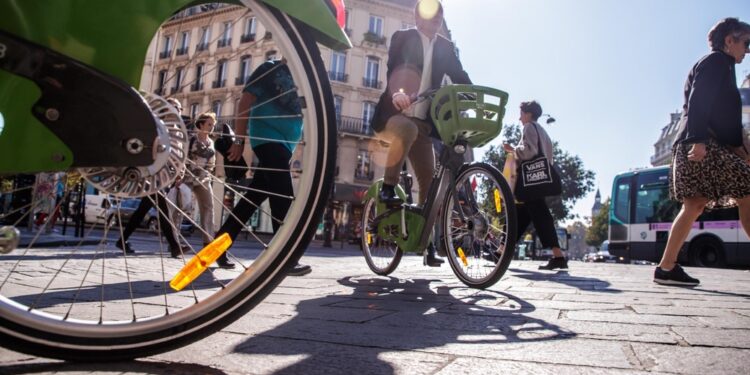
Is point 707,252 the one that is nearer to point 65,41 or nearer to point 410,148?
point 410,148

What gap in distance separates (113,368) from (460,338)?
3.52 ft

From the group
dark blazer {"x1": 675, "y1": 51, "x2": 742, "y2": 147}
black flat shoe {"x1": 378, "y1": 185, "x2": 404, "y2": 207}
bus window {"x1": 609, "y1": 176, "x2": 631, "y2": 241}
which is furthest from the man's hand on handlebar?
bus window {"x1": 609, "y1": 176, "x2": 631, "y2": 241}

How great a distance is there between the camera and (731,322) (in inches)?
87.0

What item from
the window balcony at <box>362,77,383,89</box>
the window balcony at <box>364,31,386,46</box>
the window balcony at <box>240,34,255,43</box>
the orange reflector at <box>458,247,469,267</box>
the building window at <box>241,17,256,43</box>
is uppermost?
the window balcony at <box>364,31,386,46</box>

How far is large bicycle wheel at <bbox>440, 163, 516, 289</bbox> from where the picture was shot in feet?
10.3

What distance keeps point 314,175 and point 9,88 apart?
0.77m

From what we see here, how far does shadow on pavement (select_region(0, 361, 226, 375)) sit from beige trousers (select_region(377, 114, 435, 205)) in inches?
101

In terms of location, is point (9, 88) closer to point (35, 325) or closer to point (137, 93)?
point (137, 93)

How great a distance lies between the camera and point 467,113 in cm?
335

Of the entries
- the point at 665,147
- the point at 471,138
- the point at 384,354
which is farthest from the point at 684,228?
the point at 665,147

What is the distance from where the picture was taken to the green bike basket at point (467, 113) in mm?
3254

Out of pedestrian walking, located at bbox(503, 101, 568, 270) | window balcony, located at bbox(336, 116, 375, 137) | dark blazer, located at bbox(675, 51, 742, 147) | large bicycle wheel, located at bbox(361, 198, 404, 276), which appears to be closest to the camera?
dark blazer, located at bbox(675, 51, 742, 147)

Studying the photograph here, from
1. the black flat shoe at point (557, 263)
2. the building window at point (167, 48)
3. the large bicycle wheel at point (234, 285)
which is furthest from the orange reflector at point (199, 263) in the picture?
the black flat shoe at point (557, 263)

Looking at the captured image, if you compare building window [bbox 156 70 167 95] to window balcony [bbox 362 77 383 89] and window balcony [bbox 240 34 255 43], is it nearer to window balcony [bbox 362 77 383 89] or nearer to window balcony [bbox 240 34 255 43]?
window balcony [bbox 240 34 255 43]
